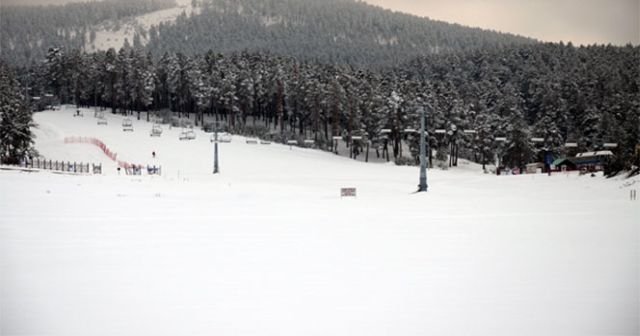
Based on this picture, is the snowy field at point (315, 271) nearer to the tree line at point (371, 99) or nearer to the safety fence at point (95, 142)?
the safety fence at point (95, 142)

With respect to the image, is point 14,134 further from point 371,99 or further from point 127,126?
point 371,99

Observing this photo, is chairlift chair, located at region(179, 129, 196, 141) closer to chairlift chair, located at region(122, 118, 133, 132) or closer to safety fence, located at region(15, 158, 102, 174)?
chairlift chair, located at region(122, 118, 133, 132)

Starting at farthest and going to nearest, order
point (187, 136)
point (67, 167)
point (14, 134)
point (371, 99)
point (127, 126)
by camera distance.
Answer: point (371, 99)
point (127, 126)
point (187, 136)
point (14, 134)
point (67, 167)

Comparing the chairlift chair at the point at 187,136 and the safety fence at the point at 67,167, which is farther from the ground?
the chairlift chair at the point at 187,136

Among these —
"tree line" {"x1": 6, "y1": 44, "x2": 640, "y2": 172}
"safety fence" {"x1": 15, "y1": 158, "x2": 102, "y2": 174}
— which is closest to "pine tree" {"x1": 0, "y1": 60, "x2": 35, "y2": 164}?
"safety fence" {"x1": 15, "y1": 158, "x2": 102, "y2": 174}

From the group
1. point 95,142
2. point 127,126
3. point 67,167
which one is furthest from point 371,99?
point 67,167

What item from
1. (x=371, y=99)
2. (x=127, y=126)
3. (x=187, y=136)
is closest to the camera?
(x=187, y=136)

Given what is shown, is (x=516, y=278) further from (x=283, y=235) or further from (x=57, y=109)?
(x=57, y=109)

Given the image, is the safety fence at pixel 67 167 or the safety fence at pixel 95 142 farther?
the safety fence at pixel 95 142

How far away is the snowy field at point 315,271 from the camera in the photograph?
714 centimetres

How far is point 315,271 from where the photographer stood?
374 inches

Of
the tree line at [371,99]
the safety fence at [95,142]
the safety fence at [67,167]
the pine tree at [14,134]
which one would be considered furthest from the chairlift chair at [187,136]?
the safety fence at [67,167]

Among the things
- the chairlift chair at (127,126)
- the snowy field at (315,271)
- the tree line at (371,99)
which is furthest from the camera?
the chairlift chair at (127,126)

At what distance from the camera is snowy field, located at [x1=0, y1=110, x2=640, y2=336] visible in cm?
714
